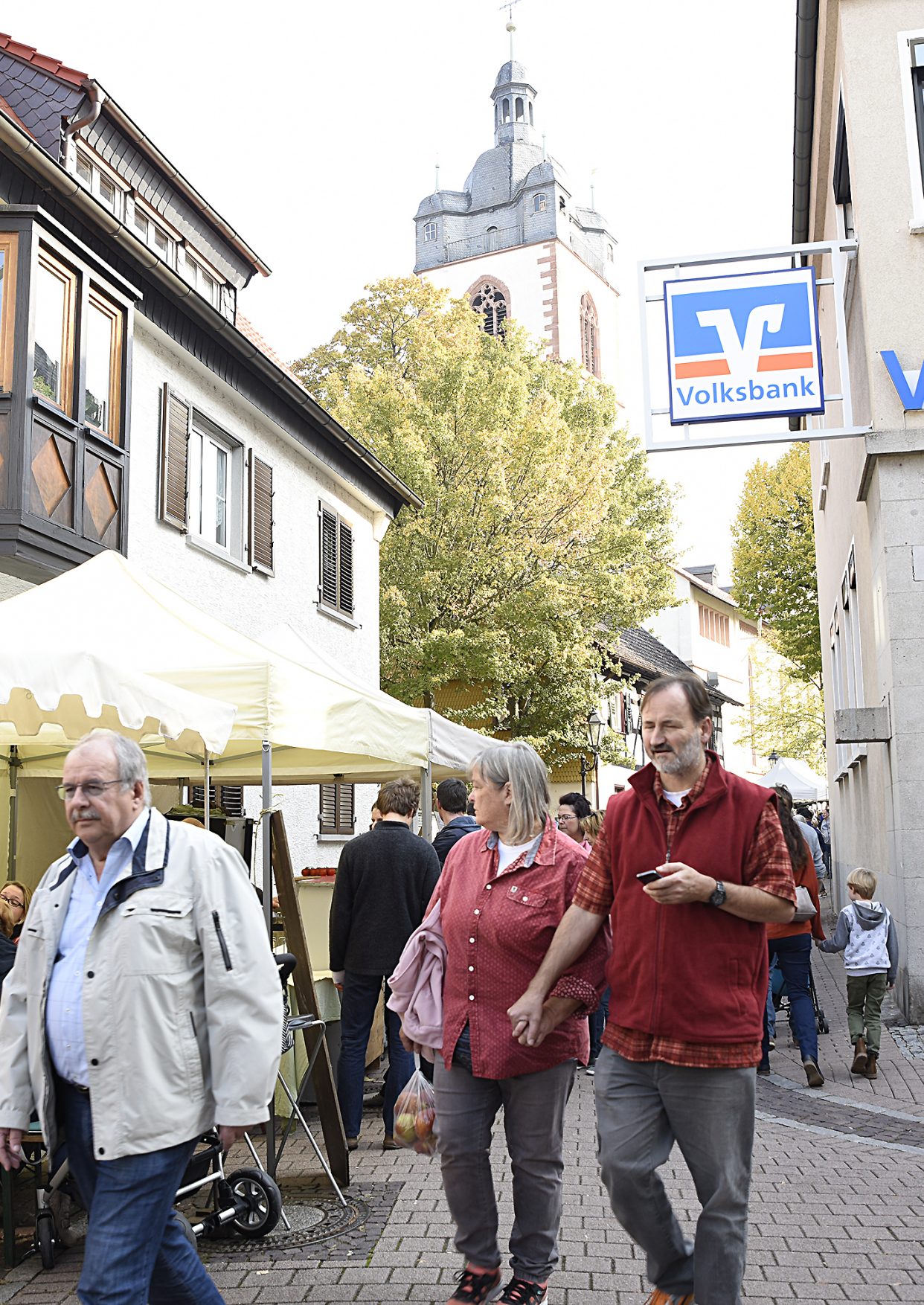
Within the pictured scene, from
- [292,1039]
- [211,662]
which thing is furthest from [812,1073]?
[211,662]

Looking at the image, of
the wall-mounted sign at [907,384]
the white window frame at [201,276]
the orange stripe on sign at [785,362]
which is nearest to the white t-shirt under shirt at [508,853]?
the orange stripe on sign at [785,362]

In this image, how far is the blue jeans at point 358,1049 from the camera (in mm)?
6973

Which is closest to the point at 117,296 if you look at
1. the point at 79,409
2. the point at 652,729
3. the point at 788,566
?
the point at 79,409

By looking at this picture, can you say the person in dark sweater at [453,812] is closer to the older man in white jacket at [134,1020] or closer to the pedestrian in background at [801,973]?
the pedestrian in background at [801,973]

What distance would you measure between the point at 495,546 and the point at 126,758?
23059 mm

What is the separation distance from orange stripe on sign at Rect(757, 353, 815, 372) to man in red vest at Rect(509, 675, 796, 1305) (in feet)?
25.2

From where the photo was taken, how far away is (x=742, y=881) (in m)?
3.70

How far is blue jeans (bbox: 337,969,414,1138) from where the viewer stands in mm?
6973

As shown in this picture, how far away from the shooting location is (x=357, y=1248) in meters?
5.21

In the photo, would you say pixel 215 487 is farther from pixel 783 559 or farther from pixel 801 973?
pixel 783 559

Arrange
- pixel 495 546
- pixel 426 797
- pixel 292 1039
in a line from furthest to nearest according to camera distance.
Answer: pixel 495 546 → pixel 426 797 → pixel 292 1039

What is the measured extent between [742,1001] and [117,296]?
11092mm

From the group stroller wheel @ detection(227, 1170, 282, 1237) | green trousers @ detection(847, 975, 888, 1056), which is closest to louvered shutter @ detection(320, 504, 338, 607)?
green trousers @ detection(847, 975, 888, 1056)

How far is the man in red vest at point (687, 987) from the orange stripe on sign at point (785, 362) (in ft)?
25.2
